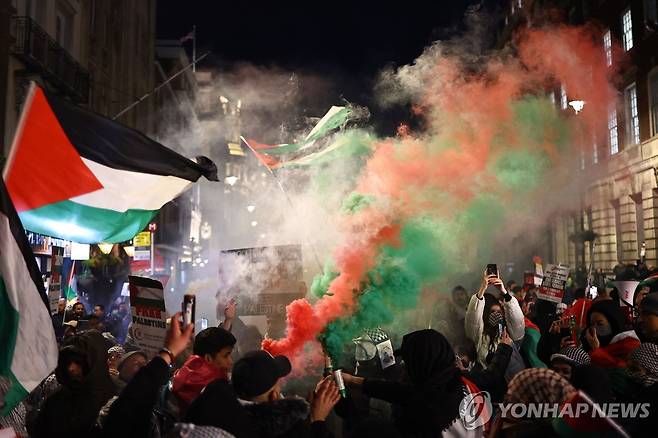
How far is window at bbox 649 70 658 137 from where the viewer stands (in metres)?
23.4

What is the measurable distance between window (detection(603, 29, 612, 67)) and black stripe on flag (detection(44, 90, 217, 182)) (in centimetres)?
2502

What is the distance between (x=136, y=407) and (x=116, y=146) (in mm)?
3104

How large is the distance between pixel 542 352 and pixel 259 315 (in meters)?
4.99

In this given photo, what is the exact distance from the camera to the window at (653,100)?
2344 cm

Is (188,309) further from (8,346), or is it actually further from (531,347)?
(531,347)

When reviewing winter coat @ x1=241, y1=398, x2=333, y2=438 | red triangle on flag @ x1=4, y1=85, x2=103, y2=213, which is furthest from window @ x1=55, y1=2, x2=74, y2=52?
winter coat @ x1=241, y1=398, x2=333, y2=438

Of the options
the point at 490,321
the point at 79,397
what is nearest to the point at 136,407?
the point at 79,397

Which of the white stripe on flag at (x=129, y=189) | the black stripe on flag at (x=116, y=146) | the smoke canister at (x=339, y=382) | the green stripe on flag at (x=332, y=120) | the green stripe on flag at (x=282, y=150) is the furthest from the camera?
the green stripe on flag at (x=282, y=150)

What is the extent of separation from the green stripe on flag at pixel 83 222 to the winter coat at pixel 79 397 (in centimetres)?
126

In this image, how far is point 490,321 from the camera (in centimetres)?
672

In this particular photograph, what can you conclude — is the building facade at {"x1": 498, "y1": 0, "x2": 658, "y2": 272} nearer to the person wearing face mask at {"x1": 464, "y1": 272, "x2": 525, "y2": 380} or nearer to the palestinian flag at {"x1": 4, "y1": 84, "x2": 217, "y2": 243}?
the person wearing face mask at {"x1": 464, "y1": 272, "x2": 525, "y2": 380}

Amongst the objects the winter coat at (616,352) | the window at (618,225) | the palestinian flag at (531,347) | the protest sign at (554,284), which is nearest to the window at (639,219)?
the window at (618,225)

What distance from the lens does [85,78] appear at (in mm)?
22625

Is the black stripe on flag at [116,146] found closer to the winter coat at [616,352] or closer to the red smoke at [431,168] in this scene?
the red smoke at [431,168]
